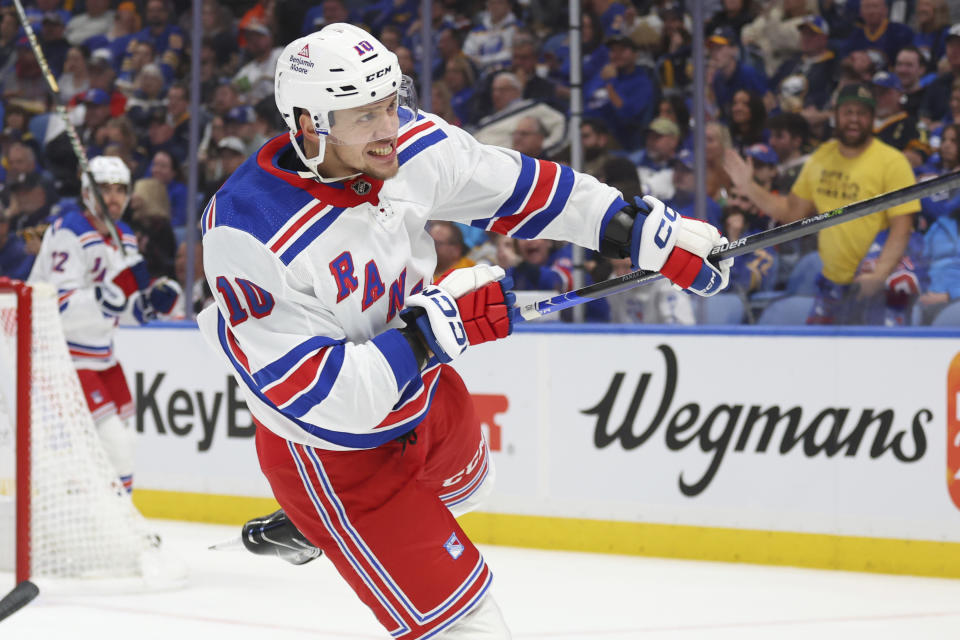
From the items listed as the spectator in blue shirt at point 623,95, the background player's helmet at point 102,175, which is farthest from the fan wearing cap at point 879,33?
the background player's helmet at point 102,175

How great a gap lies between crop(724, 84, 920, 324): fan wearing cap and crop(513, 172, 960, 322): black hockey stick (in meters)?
1.99

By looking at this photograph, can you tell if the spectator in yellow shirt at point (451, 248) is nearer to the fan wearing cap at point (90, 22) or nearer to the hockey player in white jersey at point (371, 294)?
the hockey player in white jersey at point (371, 294)

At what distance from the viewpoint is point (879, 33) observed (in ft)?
14.9

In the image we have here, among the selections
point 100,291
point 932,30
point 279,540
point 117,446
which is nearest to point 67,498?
point 117,446

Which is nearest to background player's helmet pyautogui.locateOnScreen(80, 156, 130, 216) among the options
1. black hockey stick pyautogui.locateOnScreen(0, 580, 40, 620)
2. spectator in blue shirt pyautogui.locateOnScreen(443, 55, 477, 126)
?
spectator in blue shirt pyautogui.locateOnScreen(443, 55, 477, 126)

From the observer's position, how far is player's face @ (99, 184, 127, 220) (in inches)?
191

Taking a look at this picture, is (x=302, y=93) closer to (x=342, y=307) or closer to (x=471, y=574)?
(x=342, y=307)

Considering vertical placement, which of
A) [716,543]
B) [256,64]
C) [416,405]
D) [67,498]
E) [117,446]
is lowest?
[716,543]

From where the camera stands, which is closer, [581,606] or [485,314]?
[485,314]

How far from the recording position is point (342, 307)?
6.95ft

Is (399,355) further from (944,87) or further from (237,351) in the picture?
(944,87)

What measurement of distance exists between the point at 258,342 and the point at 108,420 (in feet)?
9.81

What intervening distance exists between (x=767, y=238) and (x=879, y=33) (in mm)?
2487

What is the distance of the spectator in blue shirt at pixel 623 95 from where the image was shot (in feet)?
16.1
